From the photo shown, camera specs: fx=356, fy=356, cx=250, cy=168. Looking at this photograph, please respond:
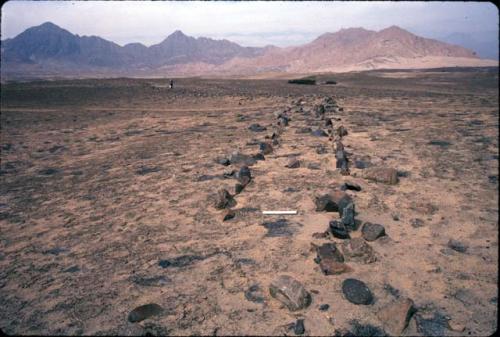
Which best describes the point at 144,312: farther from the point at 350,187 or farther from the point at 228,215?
the point at 350,187

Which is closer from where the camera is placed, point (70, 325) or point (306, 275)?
point (70, 325)

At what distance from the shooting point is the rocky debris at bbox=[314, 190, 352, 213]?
5.02 meters

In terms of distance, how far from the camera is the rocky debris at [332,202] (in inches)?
198

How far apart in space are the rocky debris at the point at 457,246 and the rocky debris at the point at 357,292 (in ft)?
→ 4.65

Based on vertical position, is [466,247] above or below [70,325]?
above

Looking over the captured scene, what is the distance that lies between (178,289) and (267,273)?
92 cm

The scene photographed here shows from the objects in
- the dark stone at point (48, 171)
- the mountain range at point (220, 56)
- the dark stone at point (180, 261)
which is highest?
the mountain range at point (220, 56)

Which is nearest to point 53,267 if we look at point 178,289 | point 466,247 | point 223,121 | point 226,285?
point 178,289

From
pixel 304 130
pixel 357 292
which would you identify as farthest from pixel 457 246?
pixel 304 130

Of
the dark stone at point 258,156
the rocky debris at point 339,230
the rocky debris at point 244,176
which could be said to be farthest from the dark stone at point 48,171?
the rocky debris at point 339,230

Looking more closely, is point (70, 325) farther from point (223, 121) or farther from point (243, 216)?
point (223, 121)

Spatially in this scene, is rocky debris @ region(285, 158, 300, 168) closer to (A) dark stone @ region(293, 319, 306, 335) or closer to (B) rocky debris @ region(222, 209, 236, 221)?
(B) rocky debris @ region(222, 209, 236, 221)

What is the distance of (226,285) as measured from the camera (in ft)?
11.6

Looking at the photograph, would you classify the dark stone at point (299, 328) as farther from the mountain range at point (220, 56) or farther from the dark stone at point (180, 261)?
the mountain range at point (220, 56)
